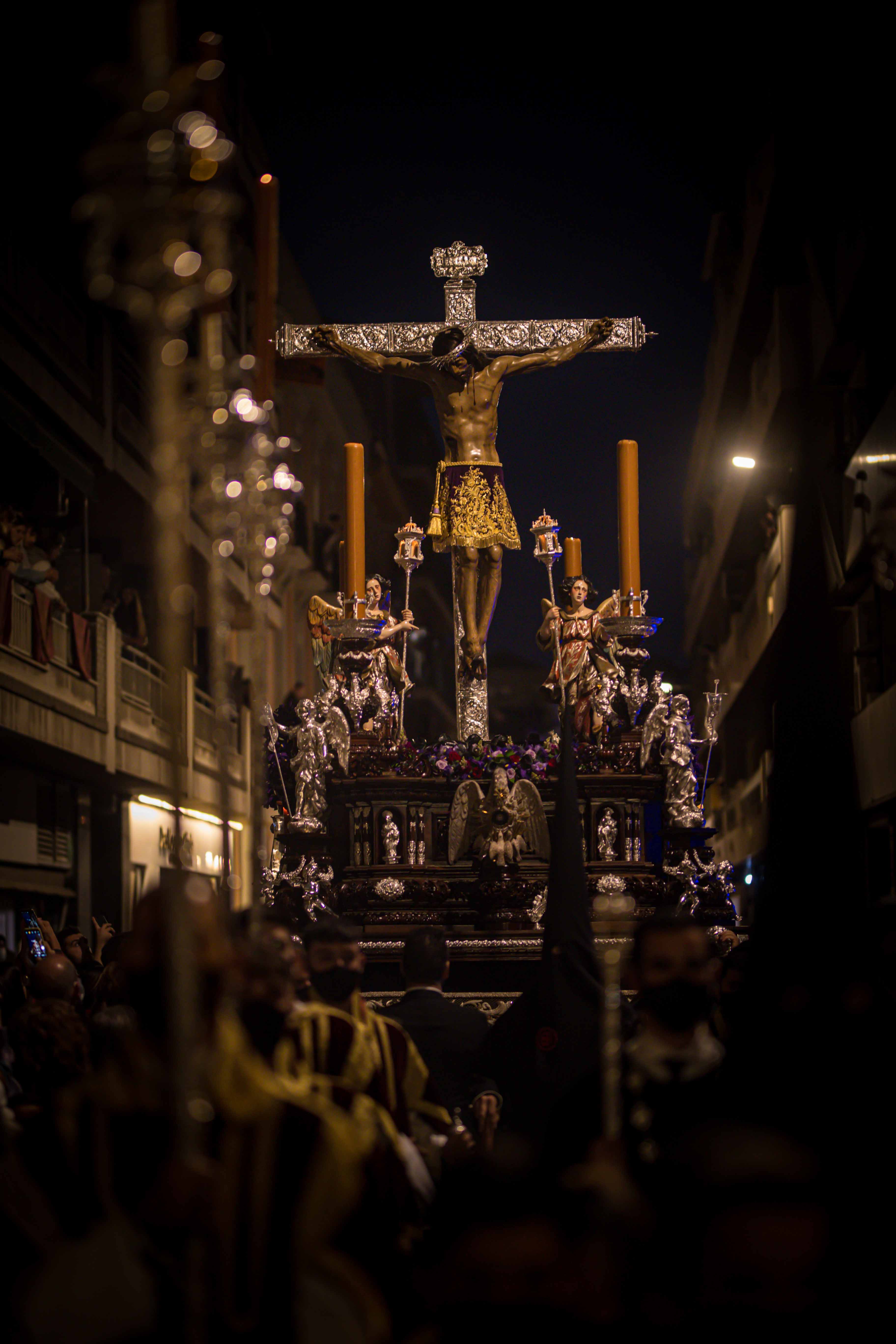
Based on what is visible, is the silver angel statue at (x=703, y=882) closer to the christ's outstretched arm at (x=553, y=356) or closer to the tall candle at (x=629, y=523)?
the tall candle at (x=629, y=523)

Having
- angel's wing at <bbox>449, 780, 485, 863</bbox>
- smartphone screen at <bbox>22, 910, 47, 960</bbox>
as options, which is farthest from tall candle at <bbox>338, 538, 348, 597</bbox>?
smartphone screen at <bbox>22, 910, 47, 960</bbox>

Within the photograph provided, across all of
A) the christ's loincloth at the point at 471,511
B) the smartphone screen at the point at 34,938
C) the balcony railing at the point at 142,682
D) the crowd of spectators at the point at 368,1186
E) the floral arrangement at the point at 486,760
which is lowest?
the crowd of spectators at the point at 368,1186

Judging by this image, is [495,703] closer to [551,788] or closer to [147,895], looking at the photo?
[551,788]

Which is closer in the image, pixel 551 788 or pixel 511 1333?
pixel 511 1333

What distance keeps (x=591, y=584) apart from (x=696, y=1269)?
23.5ft

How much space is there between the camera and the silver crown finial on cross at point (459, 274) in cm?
1033

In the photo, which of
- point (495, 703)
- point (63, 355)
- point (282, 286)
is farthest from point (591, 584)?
point (282, 286)

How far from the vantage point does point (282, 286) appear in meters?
24.4

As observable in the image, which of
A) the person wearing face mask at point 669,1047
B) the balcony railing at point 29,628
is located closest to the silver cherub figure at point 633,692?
the person wearing face mask at point 669,1047

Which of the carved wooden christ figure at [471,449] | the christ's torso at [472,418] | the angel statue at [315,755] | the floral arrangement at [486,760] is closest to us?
the angel statue at [315,755]

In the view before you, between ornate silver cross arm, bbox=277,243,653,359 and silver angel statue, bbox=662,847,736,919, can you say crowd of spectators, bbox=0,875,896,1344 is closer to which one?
silver angel statue, bbox=662,847,736,919

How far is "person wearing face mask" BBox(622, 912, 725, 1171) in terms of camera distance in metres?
3.37

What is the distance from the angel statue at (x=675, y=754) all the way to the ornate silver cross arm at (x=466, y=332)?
8.26 ft

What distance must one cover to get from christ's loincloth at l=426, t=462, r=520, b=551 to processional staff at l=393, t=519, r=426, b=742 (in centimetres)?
12
